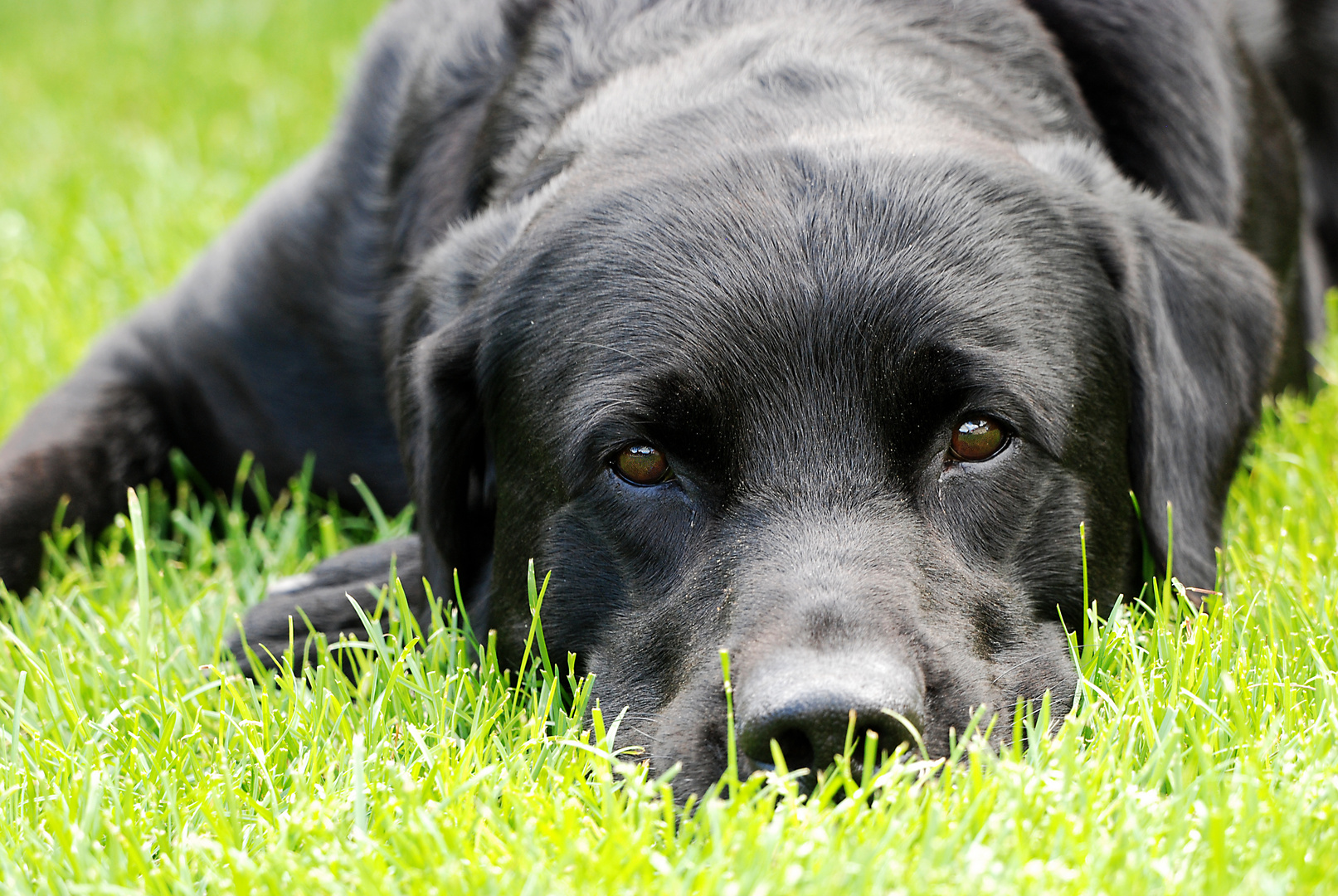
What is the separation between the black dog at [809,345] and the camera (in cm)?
208

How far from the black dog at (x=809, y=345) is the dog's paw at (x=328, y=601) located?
11 mm

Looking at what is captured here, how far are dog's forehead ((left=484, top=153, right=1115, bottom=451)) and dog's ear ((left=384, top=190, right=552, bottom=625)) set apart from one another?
142mm

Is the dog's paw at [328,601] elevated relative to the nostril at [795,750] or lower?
lower

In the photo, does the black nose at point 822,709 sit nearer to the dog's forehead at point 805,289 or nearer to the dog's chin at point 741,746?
the dog's chin at point 741,746

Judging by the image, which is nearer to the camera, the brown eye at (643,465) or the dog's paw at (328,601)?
the brown eye at (643,465)

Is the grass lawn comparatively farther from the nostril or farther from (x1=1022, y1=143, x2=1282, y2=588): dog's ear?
(x1=1022, y1=143, x2=1282, y2=588): dog's ear

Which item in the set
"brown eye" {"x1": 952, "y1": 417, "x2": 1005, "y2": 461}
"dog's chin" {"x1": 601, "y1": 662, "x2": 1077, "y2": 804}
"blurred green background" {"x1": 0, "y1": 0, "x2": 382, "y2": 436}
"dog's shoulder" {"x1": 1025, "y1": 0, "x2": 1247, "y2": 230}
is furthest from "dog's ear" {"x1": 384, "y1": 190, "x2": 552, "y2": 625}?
"blurred green background" {"x1": 0, "y1": 0, "x2": 382, "y2": 436}

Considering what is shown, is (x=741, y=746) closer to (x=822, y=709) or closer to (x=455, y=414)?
(x=822, y=709)

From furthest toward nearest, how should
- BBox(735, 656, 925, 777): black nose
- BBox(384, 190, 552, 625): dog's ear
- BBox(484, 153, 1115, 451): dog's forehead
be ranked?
BBox(384, 190, 552, 625): dog's ear < BBox(484, 153, 1115, 451): dog's forehead < BBox(735, 656, 925, 777): black nose

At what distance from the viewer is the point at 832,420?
2139mm

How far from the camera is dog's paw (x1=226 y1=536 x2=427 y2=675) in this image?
2.70m

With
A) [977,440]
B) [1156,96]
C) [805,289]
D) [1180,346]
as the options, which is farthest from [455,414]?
[1156,96]

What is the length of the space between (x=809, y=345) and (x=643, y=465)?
0.32m

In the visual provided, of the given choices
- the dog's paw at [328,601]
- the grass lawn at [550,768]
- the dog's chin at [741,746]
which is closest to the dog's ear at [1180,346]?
the grass lawn at [550,768]
